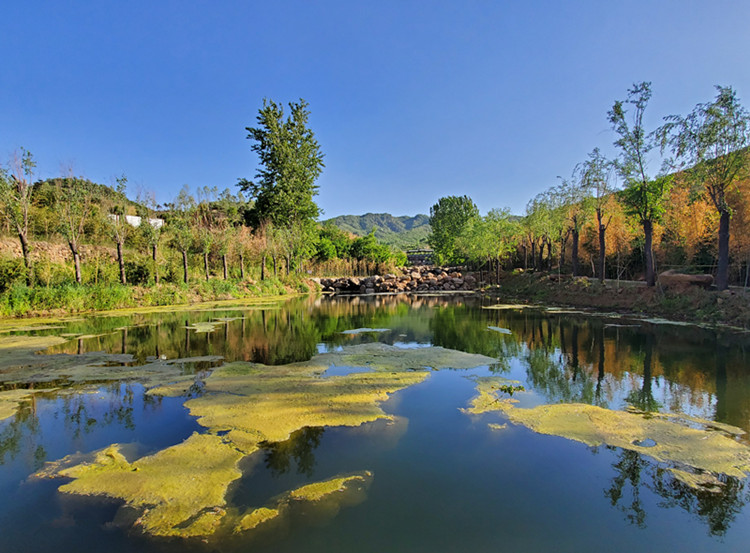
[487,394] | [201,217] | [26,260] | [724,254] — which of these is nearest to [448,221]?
[201,217]

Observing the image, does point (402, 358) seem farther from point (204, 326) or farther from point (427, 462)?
point (204, 326)

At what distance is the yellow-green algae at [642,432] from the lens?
13.9 feet

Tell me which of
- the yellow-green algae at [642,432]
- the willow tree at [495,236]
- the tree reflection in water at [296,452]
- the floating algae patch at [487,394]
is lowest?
the yellow-green algae at [642,432]

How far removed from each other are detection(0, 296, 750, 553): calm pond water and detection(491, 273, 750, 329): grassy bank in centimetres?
537

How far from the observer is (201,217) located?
30.0 meters

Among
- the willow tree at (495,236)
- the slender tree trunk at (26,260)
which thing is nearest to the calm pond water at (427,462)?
the slender tree trunk at (26,260)

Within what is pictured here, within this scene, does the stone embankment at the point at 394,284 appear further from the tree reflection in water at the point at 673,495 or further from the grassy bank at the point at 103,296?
the tree reflection in water at the point at 673,495

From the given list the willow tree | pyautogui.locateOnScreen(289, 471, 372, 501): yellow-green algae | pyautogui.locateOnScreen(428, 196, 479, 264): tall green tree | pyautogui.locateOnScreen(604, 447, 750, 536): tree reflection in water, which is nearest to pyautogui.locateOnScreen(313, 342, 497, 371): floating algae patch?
pyautogui.locateOnScreen(289, 471, 372, 501): yellow-green algae

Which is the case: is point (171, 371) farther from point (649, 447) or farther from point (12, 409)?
point (649, 447)

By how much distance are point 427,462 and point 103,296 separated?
65.4 ft

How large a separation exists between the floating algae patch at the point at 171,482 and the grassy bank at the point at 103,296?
630 inches

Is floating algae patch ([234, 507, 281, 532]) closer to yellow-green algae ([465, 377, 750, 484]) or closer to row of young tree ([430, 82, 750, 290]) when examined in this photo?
yellow-green algae ([465, 377, 750, 484])

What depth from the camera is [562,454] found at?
14.6 ft

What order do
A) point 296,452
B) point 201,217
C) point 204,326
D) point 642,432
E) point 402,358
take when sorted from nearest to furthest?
point 296,452, point 642,432, point 402,358, point 204,326, point 201,217
